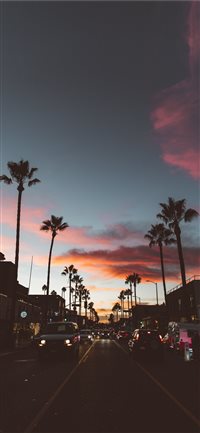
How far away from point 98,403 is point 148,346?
14.5 metres

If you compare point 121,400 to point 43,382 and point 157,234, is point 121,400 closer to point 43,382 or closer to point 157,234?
point 43,382

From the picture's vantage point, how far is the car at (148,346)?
23.6 m

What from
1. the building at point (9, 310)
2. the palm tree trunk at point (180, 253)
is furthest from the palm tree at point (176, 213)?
the building at point (9, 310)

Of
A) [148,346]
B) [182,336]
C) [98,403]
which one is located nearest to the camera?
[98,403]

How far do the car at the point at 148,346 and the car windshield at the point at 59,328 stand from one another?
4088 mm

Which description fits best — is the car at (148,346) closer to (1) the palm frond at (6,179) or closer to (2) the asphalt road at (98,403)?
(2) the asphalt road at (98,403)

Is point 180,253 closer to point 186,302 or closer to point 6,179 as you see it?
point 186,302

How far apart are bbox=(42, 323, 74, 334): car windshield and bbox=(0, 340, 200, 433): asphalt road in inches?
264

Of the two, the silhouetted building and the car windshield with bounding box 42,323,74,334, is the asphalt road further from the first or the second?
the silhouetted building

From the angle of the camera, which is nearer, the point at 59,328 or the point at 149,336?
the point at 59,328

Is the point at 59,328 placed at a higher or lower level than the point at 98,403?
higher

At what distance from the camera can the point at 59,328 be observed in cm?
2352

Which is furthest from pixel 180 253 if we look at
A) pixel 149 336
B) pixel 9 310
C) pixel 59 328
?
pixel 59 328

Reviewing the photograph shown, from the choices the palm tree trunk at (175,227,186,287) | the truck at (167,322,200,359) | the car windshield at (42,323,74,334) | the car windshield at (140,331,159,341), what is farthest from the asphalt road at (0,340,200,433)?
the palm tree trunk at (175,227,186,287)
